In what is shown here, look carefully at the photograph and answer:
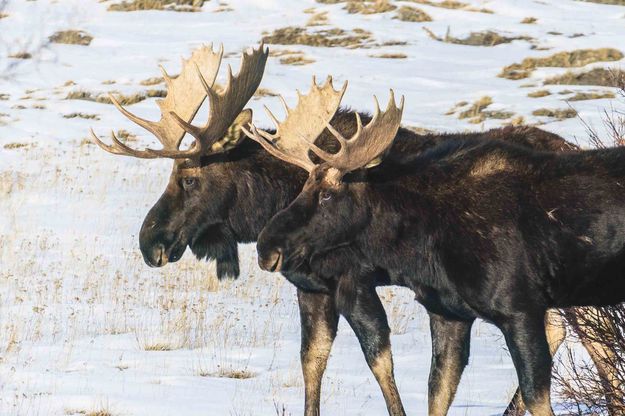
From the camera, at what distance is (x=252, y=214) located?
812 centimetres

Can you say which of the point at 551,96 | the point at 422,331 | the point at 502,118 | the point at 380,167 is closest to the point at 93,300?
the point at 422,331

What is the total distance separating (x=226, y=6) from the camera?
38500 millimetres

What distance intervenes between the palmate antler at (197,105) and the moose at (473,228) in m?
0.94

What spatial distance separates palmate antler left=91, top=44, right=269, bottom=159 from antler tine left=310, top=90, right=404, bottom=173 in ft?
4.30

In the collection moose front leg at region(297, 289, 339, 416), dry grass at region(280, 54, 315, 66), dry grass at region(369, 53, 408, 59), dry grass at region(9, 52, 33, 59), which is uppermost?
moose front leg at region(297, 289, 339, 416)

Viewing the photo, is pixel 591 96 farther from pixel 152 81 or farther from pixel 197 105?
pixel 197 105

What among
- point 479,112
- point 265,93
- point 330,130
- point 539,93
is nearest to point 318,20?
point 265,93

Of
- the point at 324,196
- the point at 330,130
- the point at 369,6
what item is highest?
the point at 330,130

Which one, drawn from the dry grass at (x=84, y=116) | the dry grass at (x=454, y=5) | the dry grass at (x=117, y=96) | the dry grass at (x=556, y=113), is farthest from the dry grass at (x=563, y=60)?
the dry grass at (x=84, y=116)

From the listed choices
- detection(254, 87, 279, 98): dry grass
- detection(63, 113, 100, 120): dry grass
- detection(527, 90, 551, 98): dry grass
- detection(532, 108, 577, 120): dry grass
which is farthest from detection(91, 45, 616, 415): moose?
detection(527, 90, 551, 98): dry grass

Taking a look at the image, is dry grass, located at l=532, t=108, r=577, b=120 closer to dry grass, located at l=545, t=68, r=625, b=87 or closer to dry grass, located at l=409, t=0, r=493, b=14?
dry grass, located at l=545, t=68, r=625, b=87

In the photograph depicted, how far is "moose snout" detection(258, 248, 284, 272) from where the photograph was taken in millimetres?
6645

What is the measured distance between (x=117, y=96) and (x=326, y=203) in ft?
64.0

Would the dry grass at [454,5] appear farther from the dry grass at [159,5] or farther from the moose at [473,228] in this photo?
the moose at [473,228]
